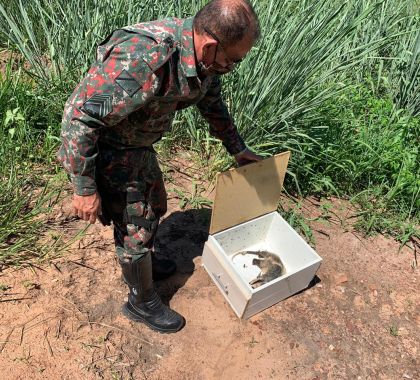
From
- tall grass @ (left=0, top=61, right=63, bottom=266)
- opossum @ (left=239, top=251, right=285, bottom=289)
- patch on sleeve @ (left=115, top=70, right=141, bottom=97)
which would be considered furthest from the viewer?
opossum @ (left=239, top=251, right=285, bottom=289)

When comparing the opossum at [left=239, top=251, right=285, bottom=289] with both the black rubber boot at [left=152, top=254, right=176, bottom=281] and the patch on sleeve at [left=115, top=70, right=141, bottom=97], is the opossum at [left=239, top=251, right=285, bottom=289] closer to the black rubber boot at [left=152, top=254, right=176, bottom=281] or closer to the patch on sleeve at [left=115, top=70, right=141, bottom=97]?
the black rubber boot at [left=152, top=254, right=176, bottom=281]

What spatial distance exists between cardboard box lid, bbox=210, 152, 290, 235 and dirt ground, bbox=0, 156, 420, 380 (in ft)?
1.21

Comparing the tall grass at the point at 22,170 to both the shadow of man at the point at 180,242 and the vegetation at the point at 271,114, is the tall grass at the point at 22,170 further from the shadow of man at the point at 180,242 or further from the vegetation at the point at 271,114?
the shadow of man at the point at 180,242

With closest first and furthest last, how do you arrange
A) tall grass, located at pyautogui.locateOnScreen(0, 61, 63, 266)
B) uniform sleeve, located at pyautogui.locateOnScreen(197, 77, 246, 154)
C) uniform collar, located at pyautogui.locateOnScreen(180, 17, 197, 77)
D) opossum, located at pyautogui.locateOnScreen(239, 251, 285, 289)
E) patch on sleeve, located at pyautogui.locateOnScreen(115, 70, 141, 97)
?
patch on sleeve, located at pyautogui.locateOnScreen(115, 70, 141, 97), uniform collar, located at pyautogui.locateOnScreen(180, 17, 197, 77), uniform sleeve, located at pyautogui.locateOnScreen(197, 77, 246, 154), tall grass, located at pyautogui.locateOnScreen(0, 61, 63, 266), opossum, located at pyautogui.locateOnScreen(239, 251, 285, 289)

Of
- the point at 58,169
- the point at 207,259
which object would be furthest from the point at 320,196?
the point at 58,169

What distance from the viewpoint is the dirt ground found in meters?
1.86

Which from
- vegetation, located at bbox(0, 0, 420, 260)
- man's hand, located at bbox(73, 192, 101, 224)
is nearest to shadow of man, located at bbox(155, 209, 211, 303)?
vegetation, located at bbox(0, 0, 420, 260)

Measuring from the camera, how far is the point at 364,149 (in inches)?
120

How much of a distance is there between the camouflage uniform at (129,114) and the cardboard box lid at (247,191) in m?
0.40


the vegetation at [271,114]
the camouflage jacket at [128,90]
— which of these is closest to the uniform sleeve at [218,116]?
the camouflage jacket at [128,90]

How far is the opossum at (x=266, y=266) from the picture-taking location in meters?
2.31

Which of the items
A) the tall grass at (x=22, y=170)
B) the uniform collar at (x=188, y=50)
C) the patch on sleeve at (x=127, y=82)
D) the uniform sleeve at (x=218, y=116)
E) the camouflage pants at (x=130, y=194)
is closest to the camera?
the patch on sleeve at (x=127, y=82)

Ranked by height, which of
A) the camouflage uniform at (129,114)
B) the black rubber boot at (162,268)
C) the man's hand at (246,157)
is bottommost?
the black rubber boot at (162,268)

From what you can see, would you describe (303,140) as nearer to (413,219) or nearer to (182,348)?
(413,219)
